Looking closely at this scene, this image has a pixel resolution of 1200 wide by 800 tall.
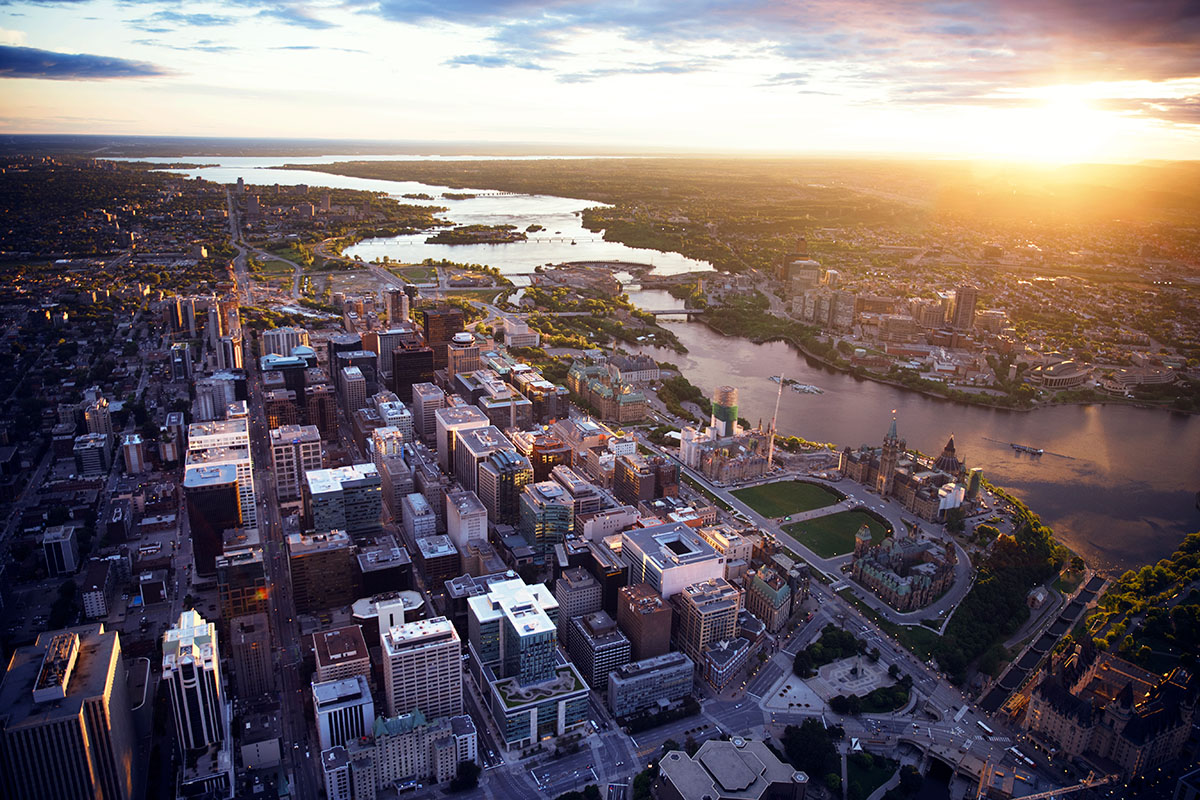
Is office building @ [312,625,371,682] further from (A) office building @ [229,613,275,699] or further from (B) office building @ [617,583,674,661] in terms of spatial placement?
(B) office building @ [617,583,674,661]

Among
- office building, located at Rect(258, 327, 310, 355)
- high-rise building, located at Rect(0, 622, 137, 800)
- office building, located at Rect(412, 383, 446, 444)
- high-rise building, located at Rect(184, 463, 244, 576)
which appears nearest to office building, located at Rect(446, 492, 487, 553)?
high-rise building, located at Rect(184, 463, 244, 576)

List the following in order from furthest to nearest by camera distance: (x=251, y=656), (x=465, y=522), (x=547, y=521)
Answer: (x=547, y=521)
(x=465, y=522)
(x=251, y=656)

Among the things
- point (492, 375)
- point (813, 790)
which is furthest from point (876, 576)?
point (492, 375)

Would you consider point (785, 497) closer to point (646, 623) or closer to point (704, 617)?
point (704, 617)

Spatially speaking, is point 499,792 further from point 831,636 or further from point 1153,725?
point 1153,725

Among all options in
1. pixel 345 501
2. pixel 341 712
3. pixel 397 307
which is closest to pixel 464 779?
pixel 341 712
